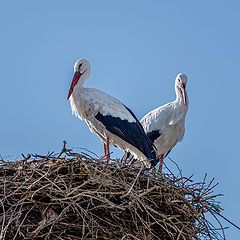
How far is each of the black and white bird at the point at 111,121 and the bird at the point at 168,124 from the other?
4.01 ft

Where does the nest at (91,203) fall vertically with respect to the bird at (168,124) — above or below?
below

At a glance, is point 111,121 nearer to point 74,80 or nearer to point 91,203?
point 74,80

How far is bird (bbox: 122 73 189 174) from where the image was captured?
767 cm

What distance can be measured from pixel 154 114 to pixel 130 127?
62.3 inches

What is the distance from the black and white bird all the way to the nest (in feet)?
5.02

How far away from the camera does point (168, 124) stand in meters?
A: 7.68

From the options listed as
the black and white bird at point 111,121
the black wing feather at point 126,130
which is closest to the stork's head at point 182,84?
the black and white bird at point 111,121

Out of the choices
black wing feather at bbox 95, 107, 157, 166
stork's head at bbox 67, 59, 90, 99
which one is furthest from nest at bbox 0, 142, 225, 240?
stork's head at bbox 67, 59, 90, 99

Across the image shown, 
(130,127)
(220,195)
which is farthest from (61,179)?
(130,127)

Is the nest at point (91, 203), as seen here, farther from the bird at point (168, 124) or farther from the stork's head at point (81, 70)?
the bird at point (168, 124)

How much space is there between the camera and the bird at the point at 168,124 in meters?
7.67

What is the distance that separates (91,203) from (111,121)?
7.11ft

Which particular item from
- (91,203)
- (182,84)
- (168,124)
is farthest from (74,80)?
(91,203)

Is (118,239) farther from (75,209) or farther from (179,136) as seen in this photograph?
(179,136)
